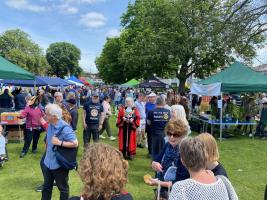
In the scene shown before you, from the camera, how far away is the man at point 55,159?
15.4 feet

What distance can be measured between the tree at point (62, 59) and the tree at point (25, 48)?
4.20 meters

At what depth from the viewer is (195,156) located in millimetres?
2482

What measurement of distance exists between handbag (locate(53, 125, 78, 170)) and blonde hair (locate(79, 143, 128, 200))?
247 centimetres

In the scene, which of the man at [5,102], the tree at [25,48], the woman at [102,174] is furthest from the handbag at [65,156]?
the tree at [25,48]

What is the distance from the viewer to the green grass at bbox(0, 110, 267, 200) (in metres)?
6.65

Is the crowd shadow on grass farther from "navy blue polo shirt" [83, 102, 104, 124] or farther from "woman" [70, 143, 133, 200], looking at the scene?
"woman" [70, 143, 133, 200]

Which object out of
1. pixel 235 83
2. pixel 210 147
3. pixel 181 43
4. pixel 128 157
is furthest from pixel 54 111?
pixel 181 43

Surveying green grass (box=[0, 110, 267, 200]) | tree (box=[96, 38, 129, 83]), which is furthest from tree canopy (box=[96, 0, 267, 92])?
green grass (box=[0, 110, 267, 200])

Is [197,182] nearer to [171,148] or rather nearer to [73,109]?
[171,148]

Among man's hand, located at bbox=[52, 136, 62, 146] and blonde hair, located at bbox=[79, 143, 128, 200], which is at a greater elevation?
blonde hair, located at bbox=[79, 143, 128, 200]

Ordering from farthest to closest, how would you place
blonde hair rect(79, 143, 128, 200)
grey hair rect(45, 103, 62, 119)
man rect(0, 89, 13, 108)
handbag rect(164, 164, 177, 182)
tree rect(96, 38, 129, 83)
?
1. tree rect(96, 38, 129, 83)
2. man rect(0, 89, 13, 108)
3. grey hair rect(45, 103, 62, 119)
4. handbag rect(164, 164, 177, 182)
5. blonde hair rect(79, 143, 128, 200)

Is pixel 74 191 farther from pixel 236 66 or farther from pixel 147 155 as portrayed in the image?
pixel 236 66

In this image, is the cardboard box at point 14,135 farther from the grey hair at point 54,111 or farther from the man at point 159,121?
the grey hair at point 54,111

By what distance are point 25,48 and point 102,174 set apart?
90.6 m
